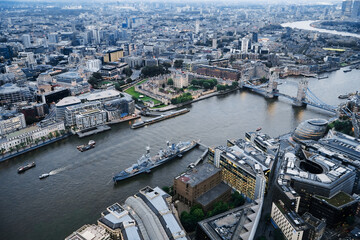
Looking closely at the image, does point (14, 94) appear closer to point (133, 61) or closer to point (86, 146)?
point (86, 146)

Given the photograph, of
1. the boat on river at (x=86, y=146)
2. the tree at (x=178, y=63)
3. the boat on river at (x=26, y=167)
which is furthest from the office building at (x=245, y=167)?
the tree at (x=178, y=63)

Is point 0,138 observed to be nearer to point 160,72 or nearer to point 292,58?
point 160,72

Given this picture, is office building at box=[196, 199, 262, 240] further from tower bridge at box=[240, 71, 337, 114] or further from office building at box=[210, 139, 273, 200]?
tower bridge at box=[240, 71, 337, 114]

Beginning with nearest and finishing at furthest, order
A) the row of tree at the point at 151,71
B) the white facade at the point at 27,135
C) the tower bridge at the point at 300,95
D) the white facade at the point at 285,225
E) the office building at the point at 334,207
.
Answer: the white facade at the point at 285,225, the office building at the point at 334,207, the white facade at the point at 27,135, the tower bridge at the point at 300,95, the row of tree at the point at 151,71

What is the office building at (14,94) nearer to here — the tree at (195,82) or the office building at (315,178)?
the tree at (195,82)

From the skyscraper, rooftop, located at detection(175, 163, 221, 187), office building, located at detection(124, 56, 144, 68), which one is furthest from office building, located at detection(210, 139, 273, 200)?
the skyscraper

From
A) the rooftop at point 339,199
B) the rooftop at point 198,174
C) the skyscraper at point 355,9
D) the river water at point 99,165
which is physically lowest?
the river water at point 99,165

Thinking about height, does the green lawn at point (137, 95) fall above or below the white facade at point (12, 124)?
below
